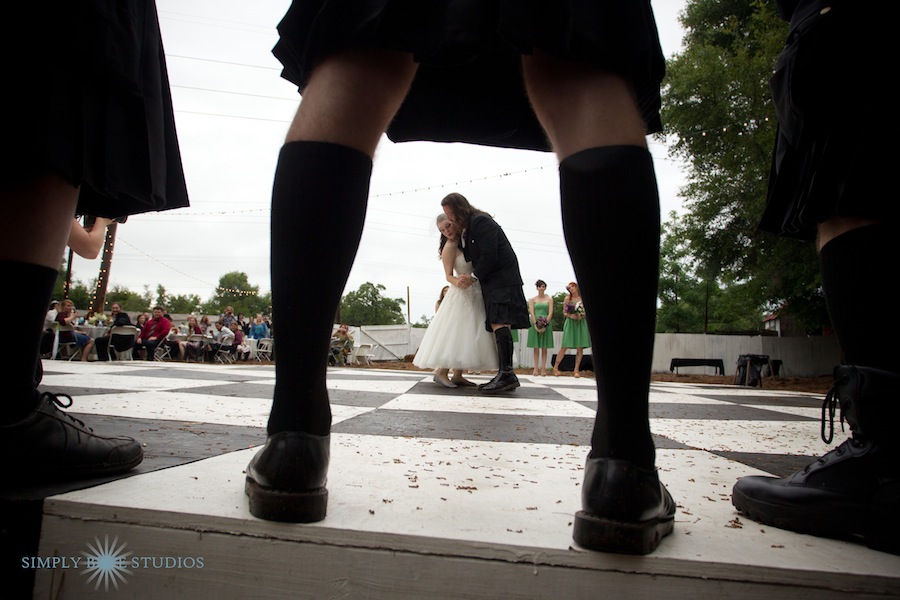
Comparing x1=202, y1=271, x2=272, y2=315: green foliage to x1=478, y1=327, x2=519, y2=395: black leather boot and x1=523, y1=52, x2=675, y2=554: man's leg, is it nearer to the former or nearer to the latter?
x1=478, y1=327, x2=519, y2=395: black leather boot

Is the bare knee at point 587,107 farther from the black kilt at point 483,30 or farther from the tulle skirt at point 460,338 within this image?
the tulle skirt at point 460,338

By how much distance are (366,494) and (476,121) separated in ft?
2.26

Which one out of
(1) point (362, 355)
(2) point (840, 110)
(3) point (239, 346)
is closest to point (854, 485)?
(2) point (840, 110)

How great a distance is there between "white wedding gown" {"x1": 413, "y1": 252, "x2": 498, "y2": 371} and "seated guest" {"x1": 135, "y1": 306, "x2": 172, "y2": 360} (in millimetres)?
8143

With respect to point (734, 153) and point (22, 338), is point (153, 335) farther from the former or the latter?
point (734, 153)

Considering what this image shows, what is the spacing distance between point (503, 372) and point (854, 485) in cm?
285

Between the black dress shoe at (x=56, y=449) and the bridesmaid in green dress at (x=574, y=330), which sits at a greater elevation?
the bridesmaid in green dress at (x=574, y=330)

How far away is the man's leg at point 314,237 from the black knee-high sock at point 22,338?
1.35ft

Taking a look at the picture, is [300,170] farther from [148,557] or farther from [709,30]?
[709,30]

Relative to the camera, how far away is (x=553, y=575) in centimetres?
55

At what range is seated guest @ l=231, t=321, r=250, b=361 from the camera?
13.2 m

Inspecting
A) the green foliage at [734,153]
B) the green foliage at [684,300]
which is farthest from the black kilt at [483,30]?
the green foliage at [684,300]

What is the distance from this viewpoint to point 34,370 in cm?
81

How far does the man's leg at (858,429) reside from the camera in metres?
0.67
